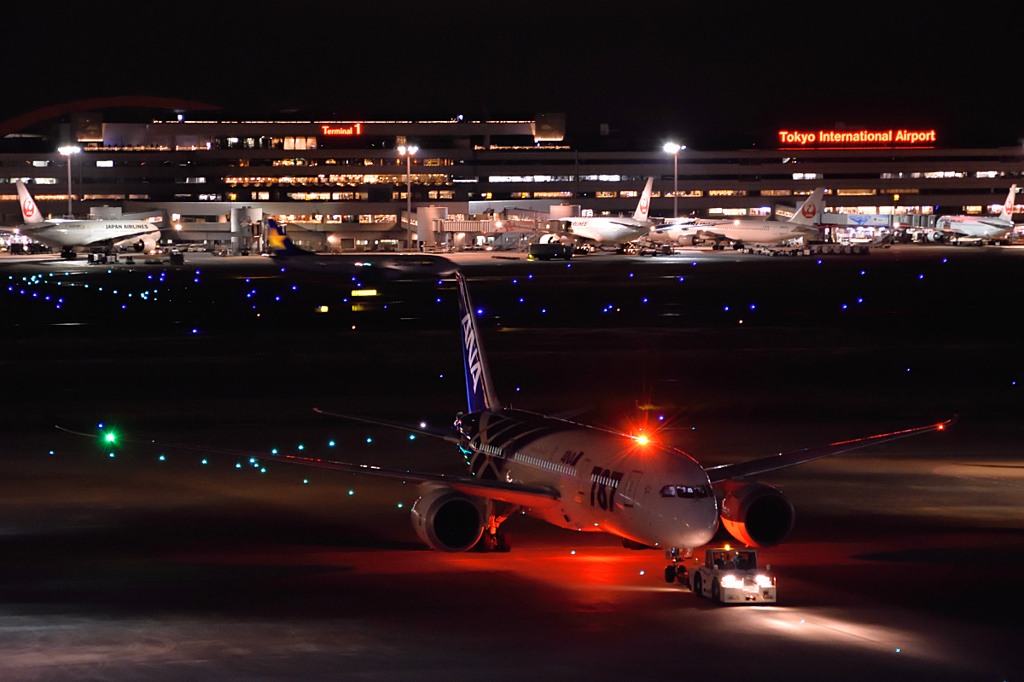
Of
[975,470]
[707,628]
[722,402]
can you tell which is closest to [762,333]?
[722,402]

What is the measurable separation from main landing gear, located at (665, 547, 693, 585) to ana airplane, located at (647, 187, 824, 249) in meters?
163

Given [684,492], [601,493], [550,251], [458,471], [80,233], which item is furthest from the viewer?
[550,251]

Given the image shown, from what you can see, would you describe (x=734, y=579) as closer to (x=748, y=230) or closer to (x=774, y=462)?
(x=774, y=462)

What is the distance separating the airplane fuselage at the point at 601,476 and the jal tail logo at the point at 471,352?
102 inches

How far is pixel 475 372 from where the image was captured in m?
35.9

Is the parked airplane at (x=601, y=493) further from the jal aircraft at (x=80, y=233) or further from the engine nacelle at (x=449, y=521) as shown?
the jal aircraft at (x=80, y=233)

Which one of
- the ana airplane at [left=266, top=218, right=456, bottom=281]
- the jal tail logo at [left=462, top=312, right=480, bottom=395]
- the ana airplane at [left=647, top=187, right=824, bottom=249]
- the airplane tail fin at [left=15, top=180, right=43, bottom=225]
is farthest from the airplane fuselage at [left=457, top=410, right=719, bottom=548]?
the ana airplane at [left=647, top=187, right=824, bottom=249]

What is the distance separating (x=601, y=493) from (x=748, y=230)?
6437 inches

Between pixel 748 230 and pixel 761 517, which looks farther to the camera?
pixel 748 230

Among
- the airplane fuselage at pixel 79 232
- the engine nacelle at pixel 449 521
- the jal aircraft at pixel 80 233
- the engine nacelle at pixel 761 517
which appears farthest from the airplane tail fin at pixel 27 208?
the engine nacelle at pixel 761 517

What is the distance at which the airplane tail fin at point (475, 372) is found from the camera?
35156mm

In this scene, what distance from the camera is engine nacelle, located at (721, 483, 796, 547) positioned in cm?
2680

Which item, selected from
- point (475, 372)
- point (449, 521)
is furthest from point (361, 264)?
point (449, 521)

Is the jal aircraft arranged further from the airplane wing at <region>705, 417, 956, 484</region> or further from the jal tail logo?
the airplane wing at <region>705, 417, 956, 484</region>
